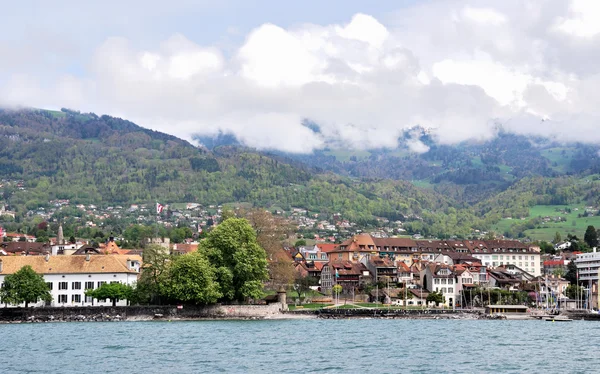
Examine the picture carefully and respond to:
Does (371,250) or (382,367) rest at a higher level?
(371,250)

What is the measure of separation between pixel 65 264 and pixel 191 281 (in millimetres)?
17739

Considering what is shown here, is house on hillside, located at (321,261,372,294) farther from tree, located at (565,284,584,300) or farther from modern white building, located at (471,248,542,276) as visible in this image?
modern white building, located at (471,248,542,276)

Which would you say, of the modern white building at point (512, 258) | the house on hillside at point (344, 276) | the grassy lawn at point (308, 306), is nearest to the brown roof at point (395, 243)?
the modern white building at point (512, 258)

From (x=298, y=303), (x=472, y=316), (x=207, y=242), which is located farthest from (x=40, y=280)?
(x=472, y=316)

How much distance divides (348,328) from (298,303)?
28304 millimetres

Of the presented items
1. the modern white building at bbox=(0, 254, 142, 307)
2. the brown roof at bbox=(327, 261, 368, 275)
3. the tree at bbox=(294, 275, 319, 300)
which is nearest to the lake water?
the modern white building at bbox=(0, 254, 142, 307)

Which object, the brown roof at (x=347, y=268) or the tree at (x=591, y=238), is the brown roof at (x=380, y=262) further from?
the tree at (x=591, y=238)

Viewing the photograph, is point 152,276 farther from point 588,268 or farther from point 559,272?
point 559,272

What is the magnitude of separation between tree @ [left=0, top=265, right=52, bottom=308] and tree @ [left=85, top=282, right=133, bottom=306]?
5.32m

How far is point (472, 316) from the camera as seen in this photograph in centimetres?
9944

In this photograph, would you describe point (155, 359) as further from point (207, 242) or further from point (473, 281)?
point (473, 281)

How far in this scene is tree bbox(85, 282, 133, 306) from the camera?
88125 millimetres

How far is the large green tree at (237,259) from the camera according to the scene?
86938 mm

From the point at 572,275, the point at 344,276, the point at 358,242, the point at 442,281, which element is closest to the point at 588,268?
the point at 572,275
